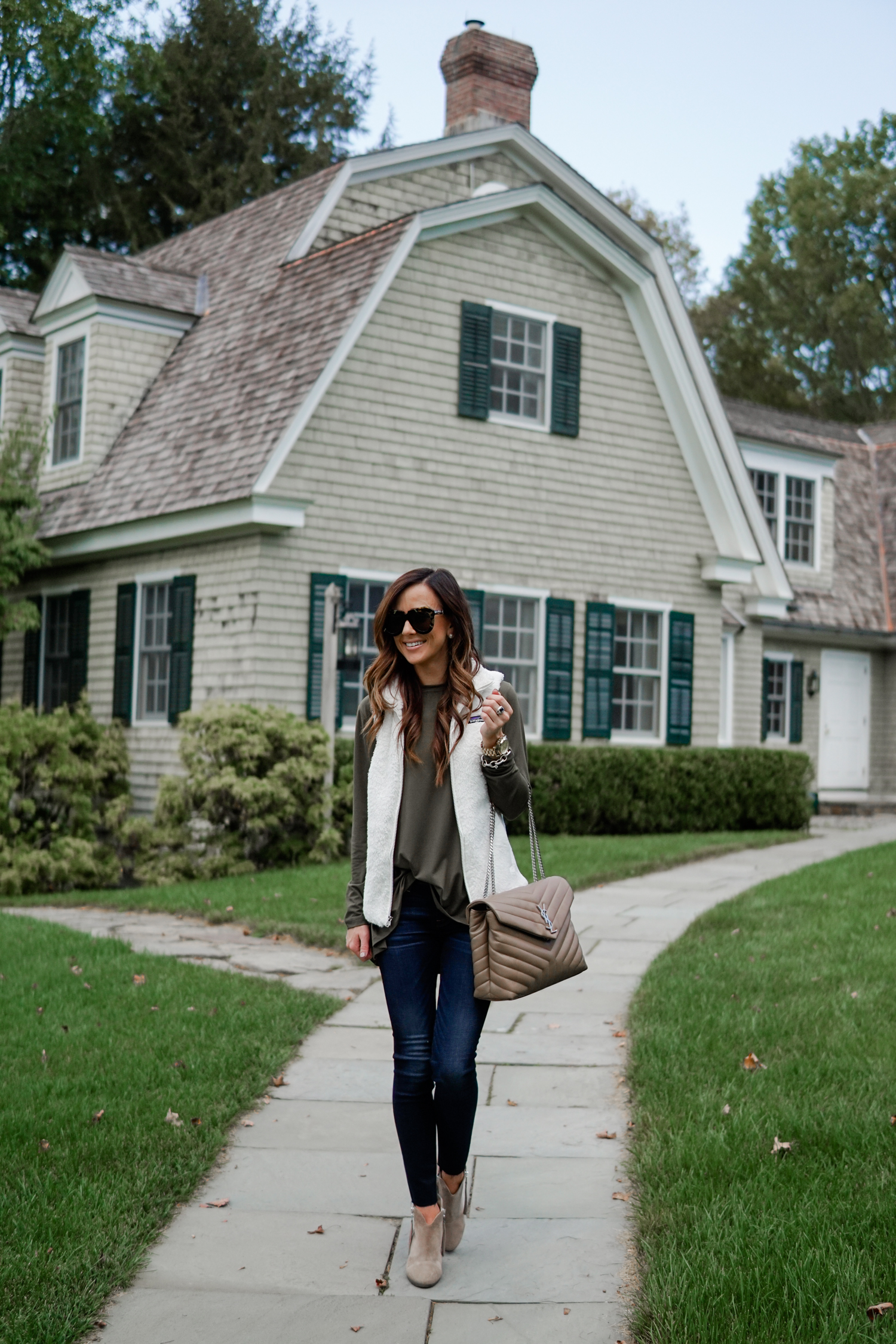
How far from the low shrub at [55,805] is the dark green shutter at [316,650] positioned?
6.68ft

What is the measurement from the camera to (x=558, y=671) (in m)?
15.2

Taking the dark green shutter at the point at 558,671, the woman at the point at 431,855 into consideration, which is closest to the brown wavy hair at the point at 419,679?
the woman at the point at 431,855

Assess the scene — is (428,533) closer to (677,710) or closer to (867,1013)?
(677,710)

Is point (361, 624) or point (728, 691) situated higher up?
point (361, 624)

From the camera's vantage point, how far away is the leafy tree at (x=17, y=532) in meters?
14.5

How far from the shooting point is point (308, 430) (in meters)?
13.4

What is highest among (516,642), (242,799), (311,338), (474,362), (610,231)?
(610,231)

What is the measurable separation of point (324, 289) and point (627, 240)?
4.42 m

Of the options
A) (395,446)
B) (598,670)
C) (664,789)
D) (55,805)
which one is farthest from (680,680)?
(55,805)

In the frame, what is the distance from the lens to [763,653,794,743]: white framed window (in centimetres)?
2059

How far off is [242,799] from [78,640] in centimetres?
479

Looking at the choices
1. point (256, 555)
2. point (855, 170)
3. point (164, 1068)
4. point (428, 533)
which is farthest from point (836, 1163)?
point (855, 170)

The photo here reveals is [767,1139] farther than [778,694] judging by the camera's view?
No

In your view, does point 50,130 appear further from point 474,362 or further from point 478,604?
point 478,604
